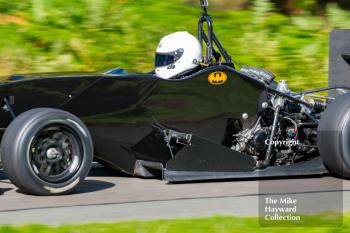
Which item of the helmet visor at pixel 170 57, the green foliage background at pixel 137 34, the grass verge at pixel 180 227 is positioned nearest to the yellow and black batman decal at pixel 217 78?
the helmet visor at pixel 170 57

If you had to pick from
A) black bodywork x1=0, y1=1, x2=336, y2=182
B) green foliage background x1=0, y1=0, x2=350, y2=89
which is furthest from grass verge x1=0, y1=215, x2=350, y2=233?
green foliage background x1=0, y1=0, x2=350, y2=89

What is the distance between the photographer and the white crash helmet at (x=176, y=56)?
9281 mm

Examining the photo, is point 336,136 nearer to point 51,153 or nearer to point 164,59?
point 164,59

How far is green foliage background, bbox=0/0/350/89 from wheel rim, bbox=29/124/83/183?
5.21 meters

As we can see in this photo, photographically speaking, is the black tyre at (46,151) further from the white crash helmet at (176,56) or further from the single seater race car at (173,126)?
the white crash helmet at (176,56)

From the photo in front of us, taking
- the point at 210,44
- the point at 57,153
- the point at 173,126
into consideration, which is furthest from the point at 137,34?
the point at 57,153

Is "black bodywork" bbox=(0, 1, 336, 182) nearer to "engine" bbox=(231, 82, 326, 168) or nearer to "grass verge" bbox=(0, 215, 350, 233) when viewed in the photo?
"engine" bbox=(231, 82, 326, 168)

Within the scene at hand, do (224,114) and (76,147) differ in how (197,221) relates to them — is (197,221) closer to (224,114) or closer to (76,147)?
(76,147)

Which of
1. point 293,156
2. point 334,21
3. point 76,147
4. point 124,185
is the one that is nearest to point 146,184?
point 124,185

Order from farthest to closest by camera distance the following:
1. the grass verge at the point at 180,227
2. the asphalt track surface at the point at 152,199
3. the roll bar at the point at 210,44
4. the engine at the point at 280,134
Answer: the roll bar at the point at 210,44, the engine at the point at 280,134, the asphalt track surface at the point at 152,199, the grass verge at the point at 180,227

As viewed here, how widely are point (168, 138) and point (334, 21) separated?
25.7ft

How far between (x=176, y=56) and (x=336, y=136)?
1.77 m

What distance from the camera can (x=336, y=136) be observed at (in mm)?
8922

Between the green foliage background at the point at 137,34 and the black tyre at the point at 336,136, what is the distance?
16.4 ft
